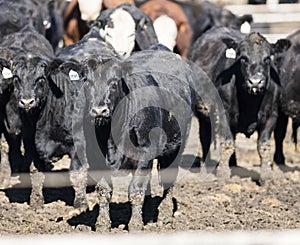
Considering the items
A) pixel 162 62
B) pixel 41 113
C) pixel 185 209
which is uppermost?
pixel 162 62

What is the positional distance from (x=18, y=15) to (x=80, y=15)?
2176 mm

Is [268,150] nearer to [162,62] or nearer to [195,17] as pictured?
[162,62]

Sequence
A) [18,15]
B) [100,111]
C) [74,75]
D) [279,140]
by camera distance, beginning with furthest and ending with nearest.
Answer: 1. [18,15]
2. [279,140]
3. [74,75]
4. [100,111]

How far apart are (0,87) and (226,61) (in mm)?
2415

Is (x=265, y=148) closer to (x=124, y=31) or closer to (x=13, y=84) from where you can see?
(x=124, y=31)

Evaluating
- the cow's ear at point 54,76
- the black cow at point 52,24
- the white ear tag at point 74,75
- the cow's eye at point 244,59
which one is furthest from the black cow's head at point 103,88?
the black cow at point 52,24

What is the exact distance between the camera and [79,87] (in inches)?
238

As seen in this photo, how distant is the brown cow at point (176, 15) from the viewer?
11.5 metres

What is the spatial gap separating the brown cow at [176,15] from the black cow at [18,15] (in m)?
2.02

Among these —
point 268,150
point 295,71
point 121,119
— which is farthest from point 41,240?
point 295,71

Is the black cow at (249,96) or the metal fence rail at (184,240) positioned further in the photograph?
the black cow at (249,96)

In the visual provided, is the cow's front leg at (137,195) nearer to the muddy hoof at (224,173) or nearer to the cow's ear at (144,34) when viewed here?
the muddy hoof at (224,173)

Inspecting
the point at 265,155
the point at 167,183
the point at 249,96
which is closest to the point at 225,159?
the point at 265,155

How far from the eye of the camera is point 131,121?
501 centimetres
